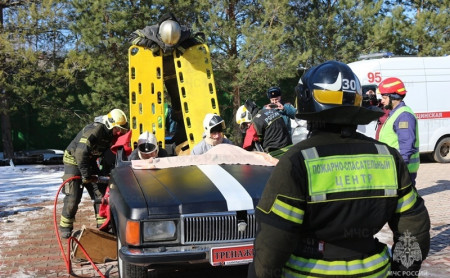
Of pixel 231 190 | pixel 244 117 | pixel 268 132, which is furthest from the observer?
pixel 244 117

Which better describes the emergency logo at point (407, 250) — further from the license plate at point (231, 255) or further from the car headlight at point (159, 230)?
the car headlight at point (159, 230)

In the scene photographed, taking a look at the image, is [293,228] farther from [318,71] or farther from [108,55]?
[108,55]

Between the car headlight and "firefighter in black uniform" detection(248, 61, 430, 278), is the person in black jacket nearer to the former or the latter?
the car headlight

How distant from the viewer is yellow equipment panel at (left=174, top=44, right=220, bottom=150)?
6.05m

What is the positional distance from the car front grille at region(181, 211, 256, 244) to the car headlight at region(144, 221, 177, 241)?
0.08m

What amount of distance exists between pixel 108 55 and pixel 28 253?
871cm

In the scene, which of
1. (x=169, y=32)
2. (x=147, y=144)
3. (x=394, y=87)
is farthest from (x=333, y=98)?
(x=169, y=32)

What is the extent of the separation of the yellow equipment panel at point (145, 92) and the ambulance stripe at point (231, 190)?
1.54 m

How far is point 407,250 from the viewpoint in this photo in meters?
1.97

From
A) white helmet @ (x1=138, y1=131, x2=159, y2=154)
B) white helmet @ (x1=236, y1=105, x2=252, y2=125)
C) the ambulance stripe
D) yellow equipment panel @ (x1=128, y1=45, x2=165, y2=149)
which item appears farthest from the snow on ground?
the ambulance stripe

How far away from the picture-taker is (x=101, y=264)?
516 centimetres

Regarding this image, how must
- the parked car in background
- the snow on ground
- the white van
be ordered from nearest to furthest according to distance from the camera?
the snow on ground < the white van < the parked car in background

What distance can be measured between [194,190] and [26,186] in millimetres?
7980

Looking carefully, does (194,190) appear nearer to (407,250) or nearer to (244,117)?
(407,250)
